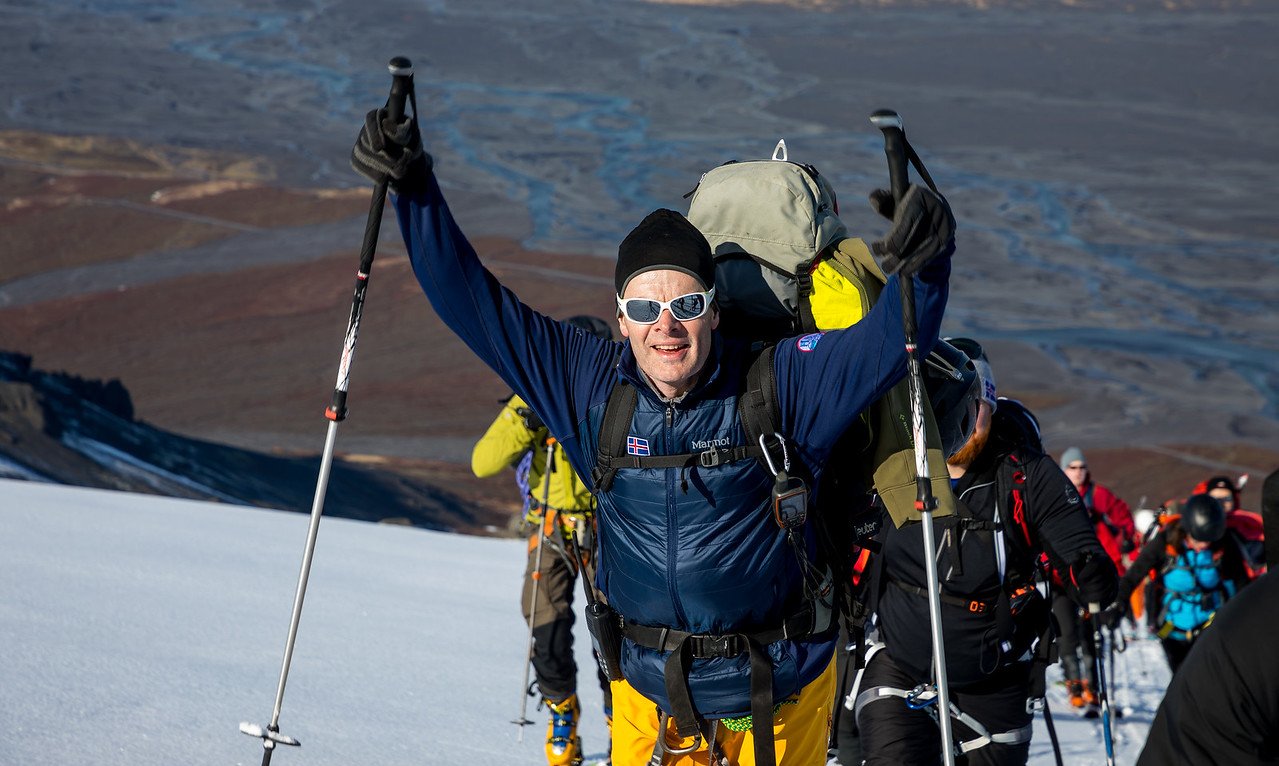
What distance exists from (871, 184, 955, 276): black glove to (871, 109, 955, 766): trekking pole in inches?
1.8

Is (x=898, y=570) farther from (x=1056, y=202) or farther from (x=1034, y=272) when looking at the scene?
(x=1056, y=202)

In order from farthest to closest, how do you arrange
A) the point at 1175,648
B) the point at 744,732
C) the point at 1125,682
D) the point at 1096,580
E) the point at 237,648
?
the point at 1125,682 < the point at 1175,648 < the point at 237,648 < the point at 1096,580 < the point at 744,732

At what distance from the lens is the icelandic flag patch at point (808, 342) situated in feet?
10.0

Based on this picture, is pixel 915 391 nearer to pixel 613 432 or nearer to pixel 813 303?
pixel 813 303

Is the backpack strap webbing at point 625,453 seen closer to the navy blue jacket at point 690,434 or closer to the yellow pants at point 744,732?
the navy blue jacket at point 690,434

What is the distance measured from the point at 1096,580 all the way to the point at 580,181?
48751 mm

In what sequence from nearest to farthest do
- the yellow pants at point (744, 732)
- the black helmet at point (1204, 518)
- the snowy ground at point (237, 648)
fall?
the yellow pants at point (744, 732) → the snowy ground at point (237, 648) → the black helmet at point (1204, 518)

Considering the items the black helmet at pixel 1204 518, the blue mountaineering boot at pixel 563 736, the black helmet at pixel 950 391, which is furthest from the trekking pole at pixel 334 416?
the black helmet at pixel 1204 518

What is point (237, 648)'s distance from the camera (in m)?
6.12

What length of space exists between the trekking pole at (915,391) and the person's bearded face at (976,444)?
1461 millimetres

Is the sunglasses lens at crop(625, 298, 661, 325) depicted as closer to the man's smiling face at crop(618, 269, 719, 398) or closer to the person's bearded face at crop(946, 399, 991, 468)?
the man's smiling face at crop(618, 269, 719, 398)

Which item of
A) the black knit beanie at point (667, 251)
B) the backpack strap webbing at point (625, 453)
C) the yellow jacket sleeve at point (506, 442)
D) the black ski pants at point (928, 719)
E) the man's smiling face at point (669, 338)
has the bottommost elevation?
the black ski pants at point (928, 719)

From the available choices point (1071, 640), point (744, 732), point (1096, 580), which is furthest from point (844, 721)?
point (1071, 640)

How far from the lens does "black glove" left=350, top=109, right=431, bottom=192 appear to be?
2953 millimetres
